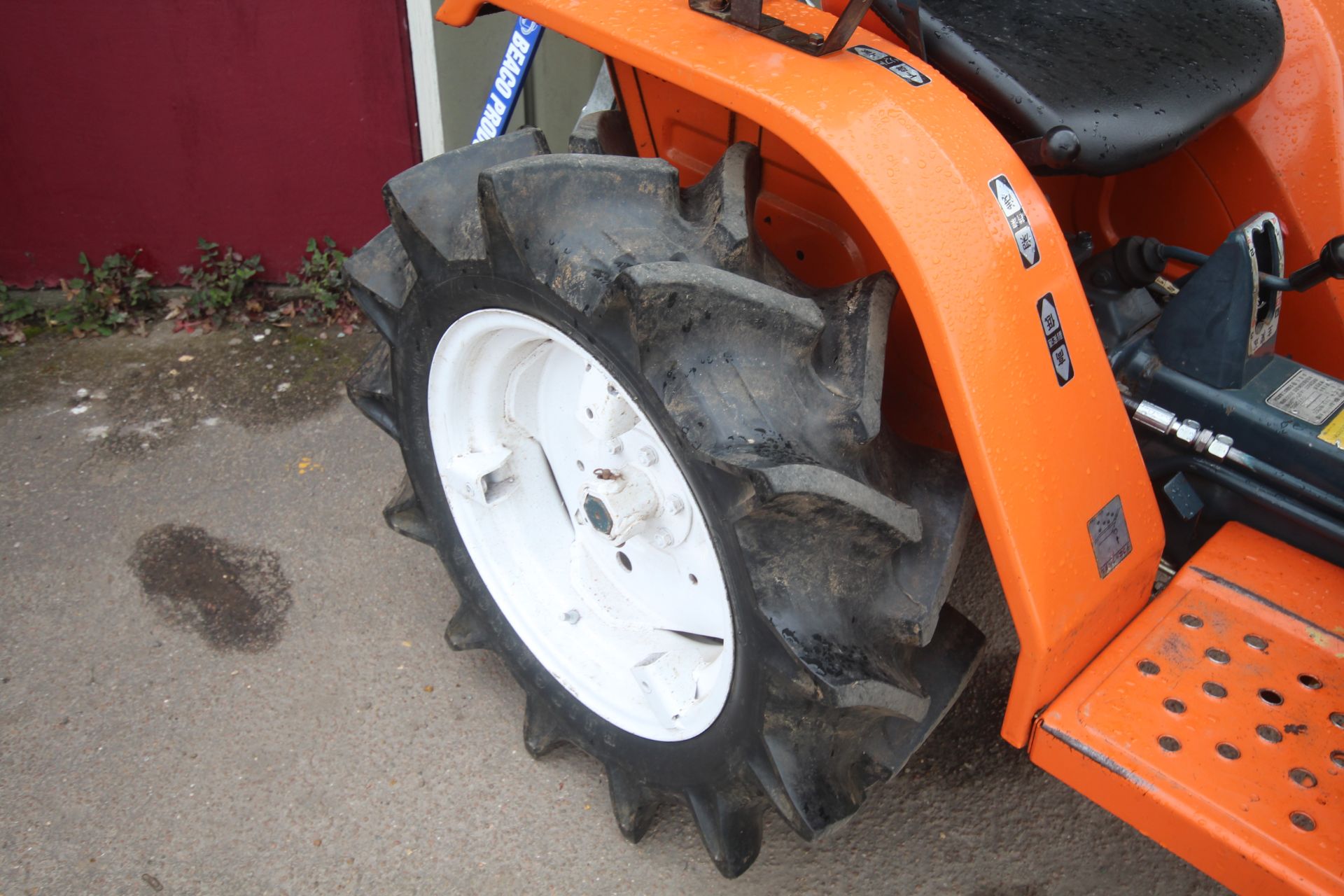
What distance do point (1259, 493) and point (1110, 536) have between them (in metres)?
0.28

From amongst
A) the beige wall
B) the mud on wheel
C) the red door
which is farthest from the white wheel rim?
the red door

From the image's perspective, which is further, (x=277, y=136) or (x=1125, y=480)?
(x=277, y=136)

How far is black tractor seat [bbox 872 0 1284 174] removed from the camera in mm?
1276

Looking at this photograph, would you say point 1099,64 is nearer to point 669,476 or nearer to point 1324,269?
point 1324,269

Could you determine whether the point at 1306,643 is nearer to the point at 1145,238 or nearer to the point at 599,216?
the point at 1145,238

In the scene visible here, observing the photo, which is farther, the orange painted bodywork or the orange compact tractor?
the orange painted bodywork

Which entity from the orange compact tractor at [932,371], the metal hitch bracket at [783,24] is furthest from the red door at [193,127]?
the metal hitch bracket at [783,24]

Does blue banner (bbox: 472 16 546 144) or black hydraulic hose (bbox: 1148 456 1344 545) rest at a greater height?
blue banner (bbox: 472 16 546 144)

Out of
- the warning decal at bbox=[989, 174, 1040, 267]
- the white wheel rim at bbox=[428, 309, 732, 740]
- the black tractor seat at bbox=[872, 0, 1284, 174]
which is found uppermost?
the black tractor seat at bbox=[872, 0, 1284, 174]

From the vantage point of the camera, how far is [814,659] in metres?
1.21

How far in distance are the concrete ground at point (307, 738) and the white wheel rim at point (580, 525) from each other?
0.23 metres

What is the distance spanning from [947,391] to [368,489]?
5.31ft

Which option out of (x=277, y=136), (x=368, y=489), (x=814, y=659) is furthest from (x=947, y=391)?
(x=277, y=136)

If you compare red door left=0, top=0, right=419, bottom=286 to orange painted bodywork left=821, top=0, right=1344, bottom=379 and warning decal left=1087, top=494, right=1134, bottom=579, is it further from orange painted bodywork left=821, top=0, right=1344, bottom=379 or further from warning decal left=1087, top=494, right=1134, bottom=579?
warning decal left=1087, top=494, right=1134, bottom=579
